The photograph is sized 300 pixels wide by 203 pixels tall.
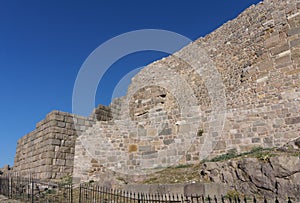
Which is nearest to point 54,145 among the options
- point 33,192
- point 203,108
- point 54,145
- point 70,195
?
point 54,145

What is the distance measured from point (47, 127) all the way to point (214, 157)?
25.9 feet

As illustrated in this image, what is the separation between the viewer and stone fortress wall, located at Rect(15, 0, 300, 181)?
9828mm

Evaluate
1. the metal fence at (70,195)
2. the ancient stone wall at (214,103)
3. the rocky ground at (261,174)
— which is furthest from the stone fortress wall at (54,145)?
the rocky ground at (261,174)

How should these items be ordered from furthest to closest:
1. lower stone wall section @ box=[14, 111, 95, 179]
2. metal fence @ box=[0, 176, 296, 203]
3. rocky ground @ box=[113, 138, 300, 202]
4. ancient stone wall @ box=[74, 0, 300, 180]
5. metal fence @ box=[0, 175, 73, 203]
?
1. lower stone wall section @ box=[14, 111, 95, 179]
2. ancient stone wall @ box=[74, 0, 300, 180]
3. metal fence @ box=[0, 175, 73, 203]
4. metal fence @ box=[0, 176, 296, 203]
5. rocky ground @ box=[113, 138, 300, 202]

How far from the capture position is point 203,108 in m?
12.1

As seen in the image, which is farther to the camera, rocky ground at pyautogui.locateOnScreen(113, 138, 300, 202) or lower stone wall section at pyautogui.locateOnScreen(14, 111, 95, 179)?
lower stone wall section at pyautogui.locateOnScreen(14, 111, 95, 179)

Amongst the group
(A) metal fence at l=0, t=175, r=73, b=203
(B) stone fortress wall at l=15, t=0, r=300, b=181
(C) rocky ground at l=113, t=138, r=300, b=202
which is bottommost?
(A) metal fence at l=0, t=175, r=73, b=203

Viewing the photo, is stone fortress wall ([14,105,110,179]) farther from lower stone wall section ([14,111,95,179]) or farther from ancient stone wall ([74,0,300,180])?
ancient stone wall ([74,0,300,180])

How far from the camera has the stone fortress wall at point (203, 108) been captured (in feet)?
32.2

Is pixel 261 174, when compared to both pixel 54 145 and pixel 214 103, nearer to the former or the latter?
pixel 214 103

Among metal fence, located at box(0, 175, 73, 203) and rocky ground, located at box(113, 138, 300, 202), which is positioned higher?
rocky ground, located at box(113, 138, 300, 202)

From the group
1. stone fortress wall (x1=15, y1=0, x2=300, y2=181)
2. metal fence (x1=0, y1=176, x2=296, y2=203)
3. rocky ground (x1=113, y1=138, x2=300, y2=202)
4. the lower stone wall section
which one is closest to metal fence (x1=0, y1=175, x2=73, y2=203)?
metal fence (x1=0, y1=176, x2=296, y2=203)

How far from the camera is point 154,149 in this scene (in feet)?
39.5

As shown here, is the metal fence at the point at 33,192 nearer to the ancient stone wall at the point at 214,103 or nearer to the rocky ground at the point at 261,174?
the ancient stone wall at the point at 214,103
